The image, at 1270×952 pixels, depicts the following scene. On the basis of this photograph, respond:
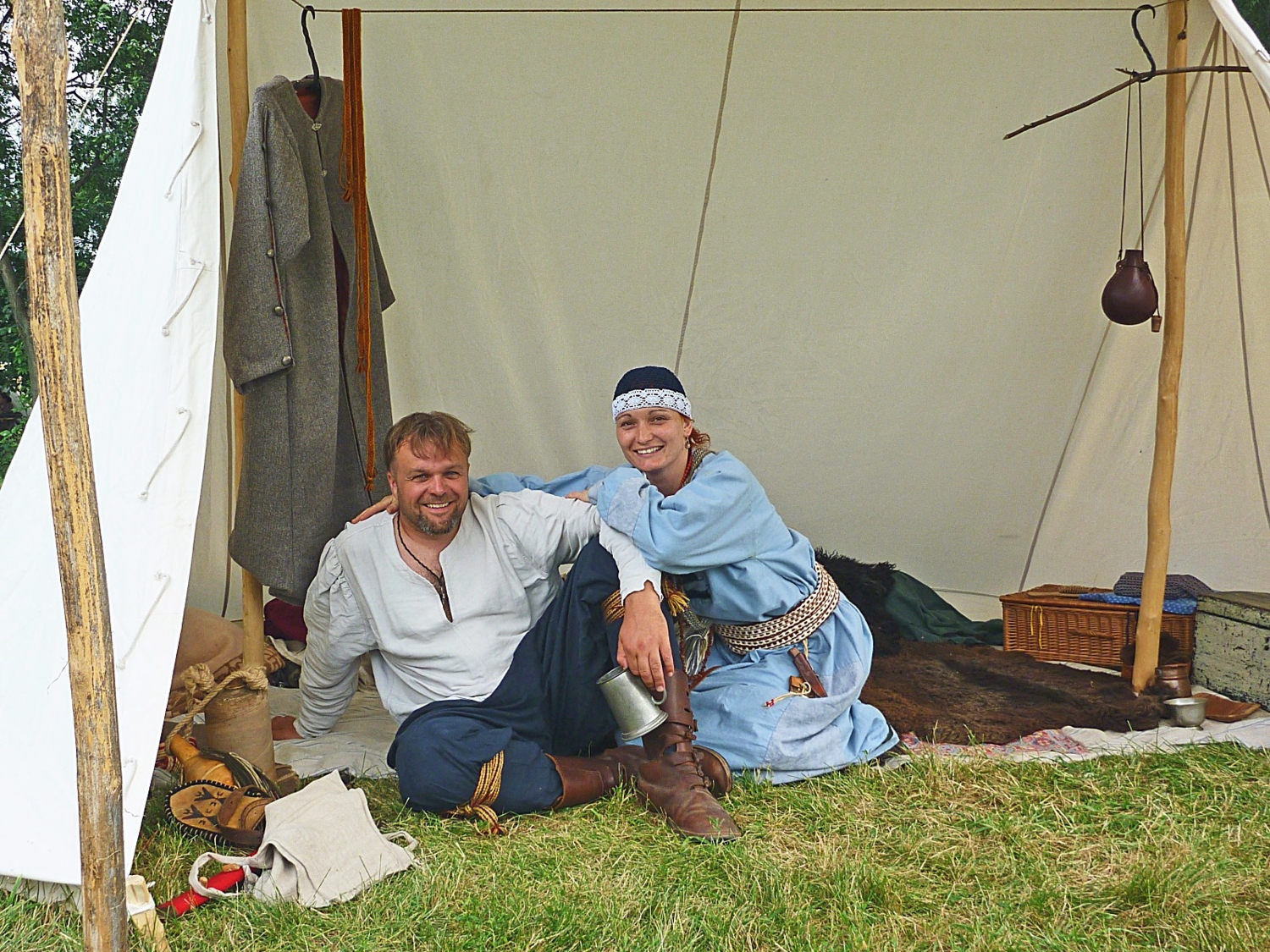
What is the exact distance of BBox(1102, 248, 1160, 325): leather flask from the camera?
299cm

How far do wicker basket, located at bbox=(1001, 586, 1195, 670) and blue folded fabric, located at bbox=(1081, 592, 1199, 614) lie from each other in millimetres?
12

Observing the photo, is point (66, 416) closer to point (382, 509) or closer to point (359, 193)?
point (382, 509)

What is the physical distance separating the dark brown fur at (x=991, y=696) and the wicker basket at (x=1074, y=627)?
70 millimetres

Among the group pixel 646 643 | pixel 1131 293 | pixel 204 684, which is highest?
pixel 1131 293

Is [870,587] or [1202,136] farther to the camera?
[870,587]

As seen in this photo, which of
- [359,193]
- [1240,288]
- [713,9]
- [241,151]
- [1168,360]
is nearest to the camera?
[241,151]

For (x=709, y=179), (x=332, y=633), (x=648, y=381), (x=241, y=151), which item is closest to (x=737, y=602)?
(x=648, y=381)

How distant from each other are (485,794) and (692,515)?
62 centimetres

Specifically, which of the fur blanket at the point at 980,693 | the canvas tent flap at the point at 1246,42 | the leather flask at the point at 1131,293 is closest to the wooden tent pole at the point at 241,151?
the fur blanket at the point at 980,693

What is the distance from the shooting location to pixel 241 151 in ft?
7.44

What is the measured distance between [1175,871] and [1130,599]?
59.6 inches

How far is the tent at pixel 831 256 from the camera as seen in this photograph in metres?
3.17

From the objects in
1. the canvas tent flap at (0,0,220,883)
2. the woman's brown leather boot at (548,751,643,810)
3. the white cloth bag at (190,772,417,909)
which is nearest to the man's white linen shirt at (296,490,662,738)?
the woman's brown leather boot at (548,751,643,810)

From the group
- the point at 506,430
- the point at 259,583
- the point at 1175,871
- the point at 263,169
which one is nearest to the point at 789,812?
the point at 1175,871
